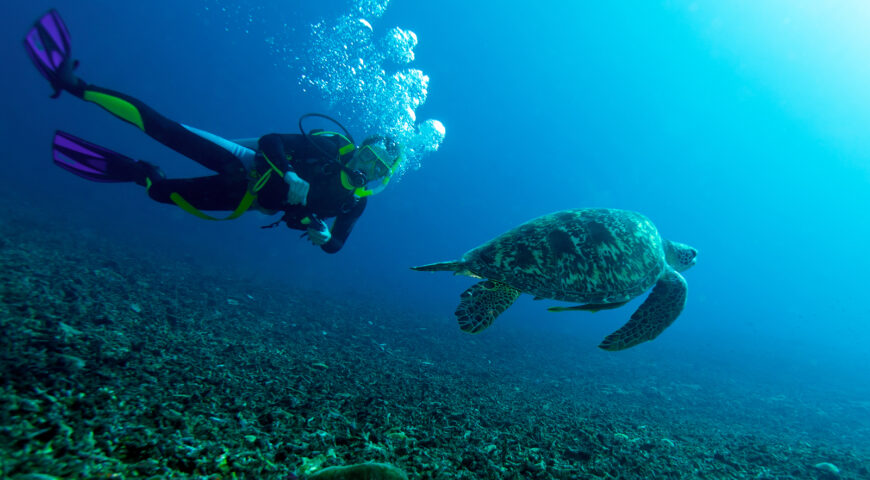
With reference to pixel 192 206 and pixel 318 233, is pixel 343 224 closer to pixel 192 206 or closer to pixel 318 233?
pixel 318 233

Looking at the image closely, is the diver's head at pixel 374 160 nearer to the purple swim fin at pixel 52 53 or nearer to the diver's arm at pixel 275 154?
the diver's arm at pixel 275 154

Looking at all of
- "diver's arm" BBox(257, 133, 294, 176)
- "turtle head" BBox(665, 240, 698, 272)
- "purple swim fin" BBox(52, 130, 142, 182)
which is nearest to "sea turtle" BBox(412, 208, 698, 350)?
"turtle head" BBox(665, 240, 698, 272)

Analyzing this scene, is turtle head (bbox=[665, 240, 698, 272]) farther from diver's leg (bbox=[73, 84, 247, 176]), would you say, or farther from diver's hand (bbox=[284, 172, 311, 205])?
diver's leg (bbox=[73, 84, 247, 176])

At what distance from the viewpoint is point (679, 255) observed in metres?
5.02

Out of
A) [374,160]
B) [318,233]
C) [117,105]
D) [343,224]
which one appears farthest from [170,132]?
[374,160]

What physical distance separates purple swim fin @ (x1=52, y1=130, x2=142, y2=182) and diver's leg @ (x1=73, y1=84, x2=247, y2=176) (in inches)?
22.1

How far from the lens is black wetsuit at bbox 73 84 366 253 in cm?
376

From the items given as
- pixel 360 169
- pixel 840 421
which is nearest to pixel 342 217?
pixel 360 169

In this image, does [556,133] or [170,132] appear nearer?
[170,132]

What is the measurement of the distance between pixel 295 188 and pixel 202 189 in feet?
4.15

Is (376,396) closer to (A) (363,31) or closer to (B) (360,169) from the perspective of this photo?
(B) (360,169)

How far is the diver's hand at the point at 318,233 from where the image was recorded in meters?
4.51

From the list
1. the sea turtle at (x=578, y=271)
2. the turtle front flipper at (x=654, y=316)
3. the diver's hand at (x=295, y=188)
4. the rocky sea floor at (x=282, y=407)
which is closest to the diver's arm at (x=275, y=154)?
the diver's hand at (x=295, y=188)

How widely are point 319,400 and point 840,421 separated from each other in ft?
40.9
